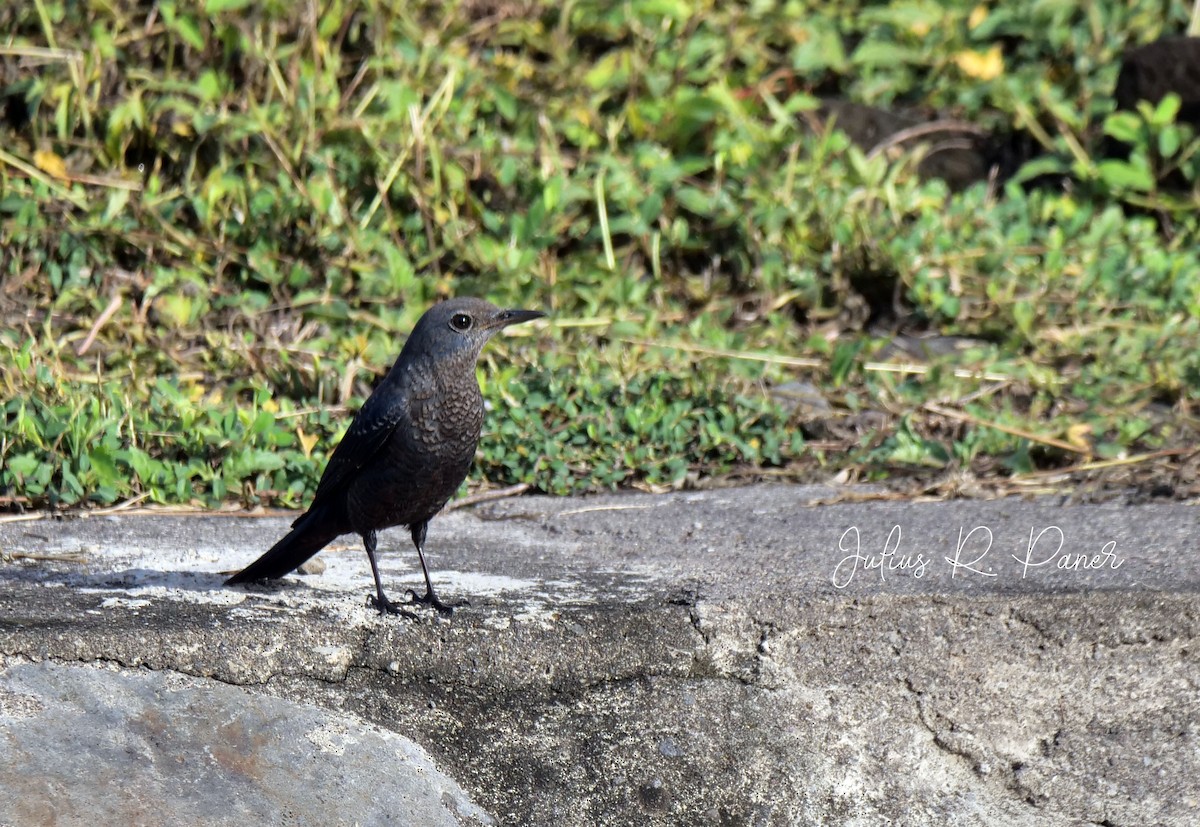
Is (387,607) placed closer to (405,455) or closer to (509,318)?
(405,455)

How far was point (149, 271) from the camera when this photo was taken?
19.9 ft

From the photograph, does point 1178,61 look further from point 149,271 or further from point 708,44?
point 149,271

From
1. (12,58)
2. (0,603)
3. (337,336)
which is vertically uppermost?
(12,58)

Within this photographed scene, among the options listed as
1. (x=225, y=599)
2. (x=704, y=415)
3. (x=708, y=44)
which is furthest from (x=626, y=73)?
(x=225, y=599)

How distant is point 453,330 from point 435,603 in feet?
2.51

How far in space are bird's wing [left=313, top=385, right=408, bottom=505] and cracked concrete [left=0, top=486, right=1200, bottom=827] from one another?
0.30 m

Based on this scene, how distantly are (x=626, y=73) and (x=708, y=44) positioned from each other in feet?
1.66

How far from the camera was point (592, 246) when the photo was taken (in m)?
6.53

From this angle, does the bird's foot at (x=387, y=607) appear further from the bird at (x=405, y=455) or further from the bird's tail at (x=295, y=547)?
the bird's tail at (x=295, y=547)

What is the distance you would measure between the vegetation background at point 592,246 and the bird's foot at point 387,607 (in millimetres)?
1186

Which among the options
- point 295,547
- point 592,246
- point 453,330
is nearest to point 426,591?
point 295,547

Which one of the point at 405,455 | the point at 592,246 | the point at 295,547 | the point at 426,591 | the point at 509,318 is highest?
the point at 509,318

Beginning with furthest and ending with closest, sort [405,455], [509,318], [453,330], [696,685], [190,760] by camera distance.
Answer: [509,318]
[453,330]
[405,455]
[696,685]
[190,760]

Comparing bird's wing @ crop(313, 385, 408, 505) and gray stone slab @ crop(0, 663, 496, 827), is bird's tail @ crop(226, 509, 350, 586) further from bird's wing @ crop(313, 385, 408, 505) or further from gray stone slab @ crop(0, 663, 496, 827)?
gray stone slab @ crop(0, 663, 496, 827)
